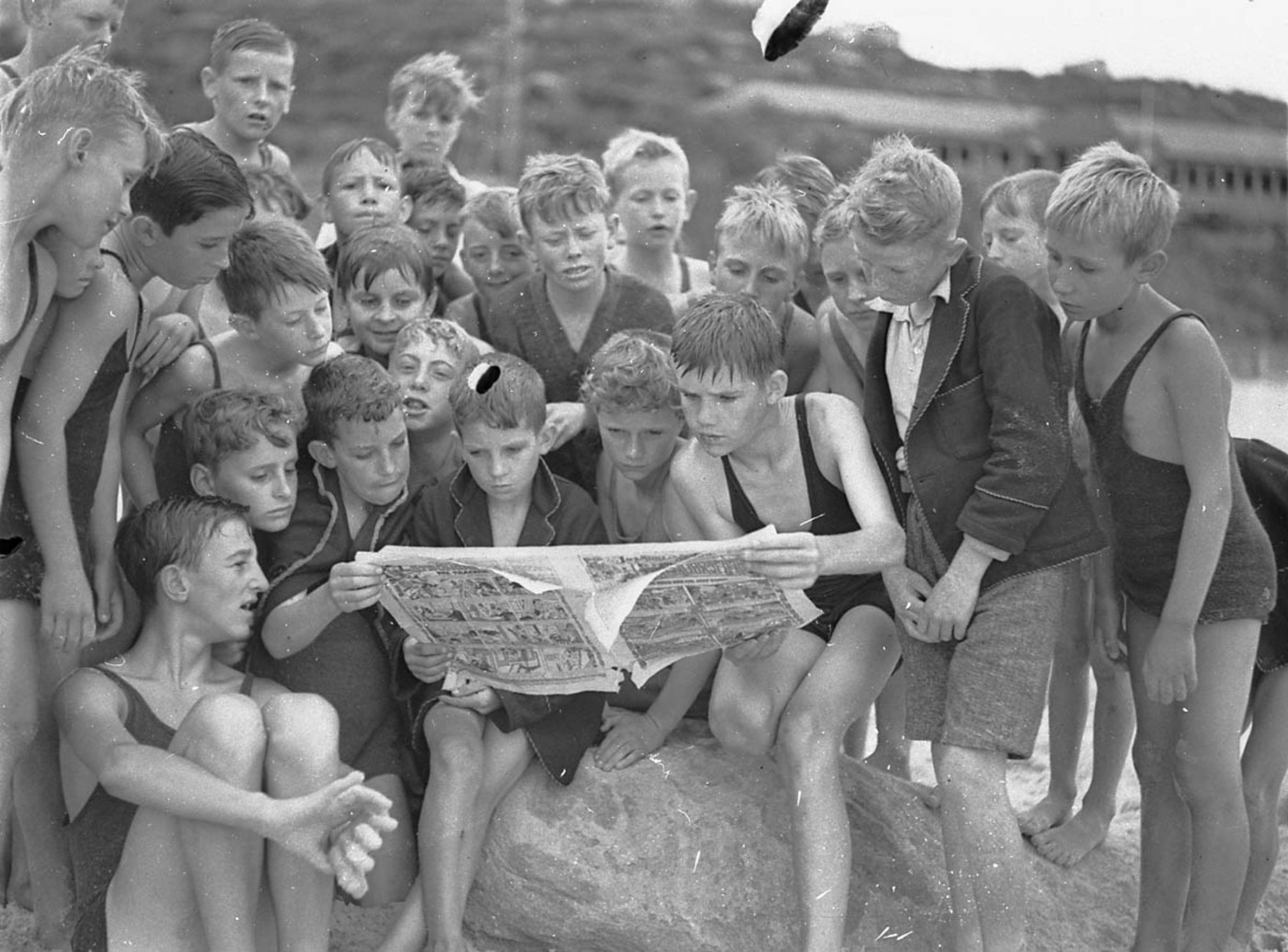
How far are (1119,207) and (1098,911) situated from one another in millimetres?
1247

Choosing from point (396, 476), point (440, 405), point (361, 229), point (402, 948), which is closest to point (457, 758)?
point (402, 948)

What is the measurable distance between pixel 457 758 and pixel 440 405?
0.65m

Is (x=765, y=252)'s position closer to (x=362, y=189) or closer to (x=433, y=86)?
(x=362, y=189)

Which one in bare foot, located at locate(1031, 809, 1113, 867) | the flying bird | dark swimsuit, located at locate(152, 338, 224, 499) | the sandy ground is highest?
the flying bird

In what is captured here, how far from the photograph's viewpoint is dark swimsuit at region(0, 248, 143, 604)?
2373 mm

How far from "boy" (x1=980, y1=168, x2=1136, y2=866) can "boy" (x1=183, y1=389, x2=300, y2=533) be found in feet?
4.41

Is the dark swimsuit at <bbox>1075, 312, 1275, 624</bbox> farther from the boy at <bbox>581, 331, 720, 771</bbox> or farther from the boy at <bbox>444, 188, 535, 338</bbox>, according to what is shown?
the boy at <bbox>444, 188, 535, 338</bbox>

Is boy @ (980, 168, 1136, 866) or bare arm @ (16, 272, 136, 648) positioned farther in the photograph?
boy @ (980, 168, 1136, 866)

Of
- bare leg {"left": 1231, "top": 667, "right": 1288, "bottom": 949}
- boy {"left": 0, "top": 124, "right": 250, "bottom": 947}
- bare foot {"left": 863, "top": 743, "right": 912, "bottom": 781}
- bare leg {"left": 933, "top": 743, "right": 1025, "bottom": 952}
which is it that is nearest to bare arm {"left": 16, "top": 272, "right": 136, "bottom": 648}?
boy {"left": 0, "top": 124, "right": 250, "bottom": 947}

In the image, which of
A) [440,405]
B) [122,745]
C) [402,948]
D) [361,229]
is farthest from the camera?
[361,229]

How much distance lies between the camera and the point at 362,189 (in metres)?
3.41

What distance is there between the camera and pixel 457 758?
2.45m

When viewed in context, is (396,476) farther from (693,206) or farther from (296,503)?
(693,206)

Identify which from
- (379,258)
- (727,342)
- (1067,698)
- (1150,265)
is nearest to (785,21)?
(727,342)
